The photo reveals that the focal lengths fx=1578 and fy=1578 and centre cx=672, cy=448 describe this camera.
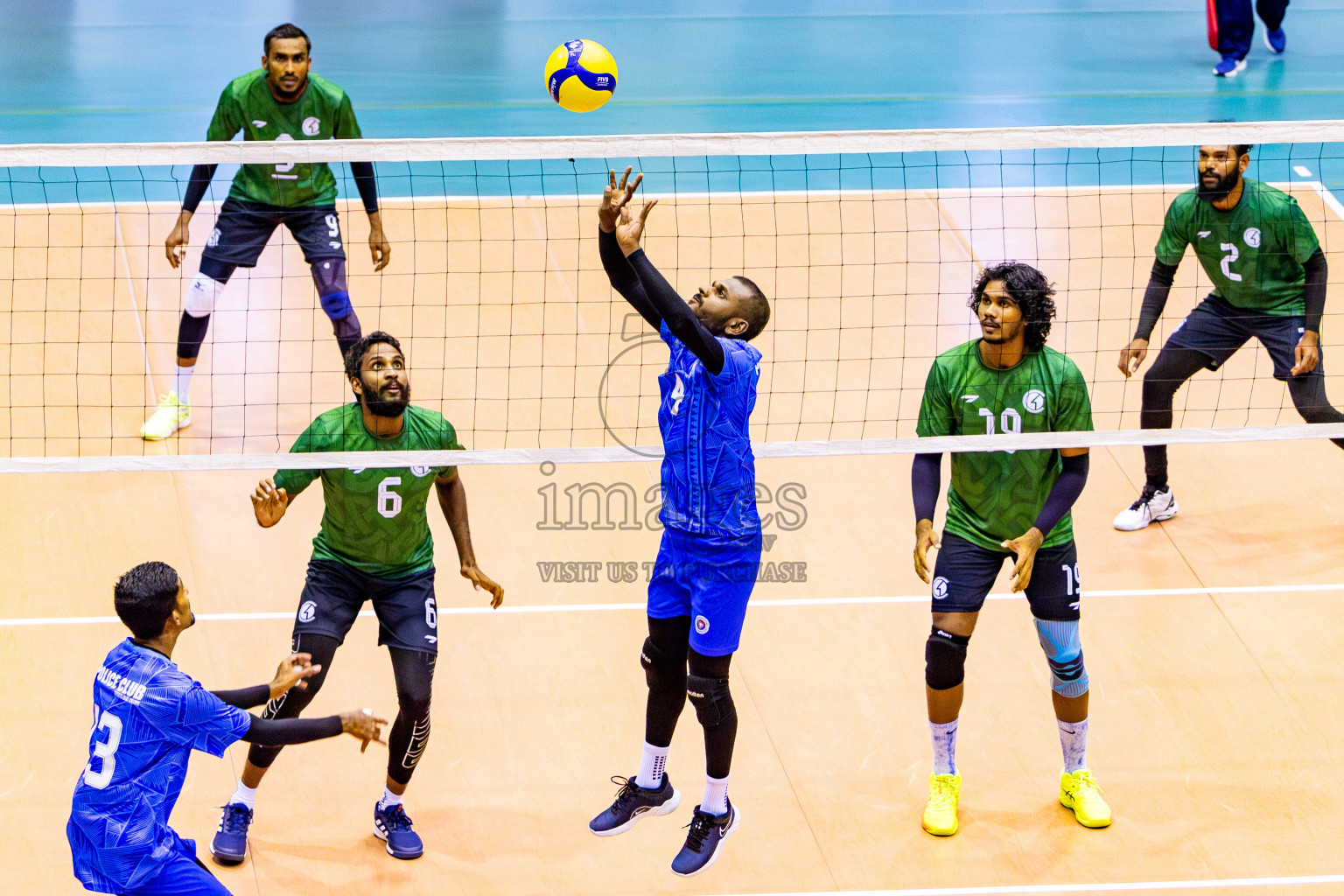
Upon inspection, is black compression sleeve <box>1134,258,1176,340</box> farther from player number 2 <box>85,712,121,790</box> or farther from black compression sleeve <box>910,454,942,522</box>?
player number 2 <box>85,712,121,790</box>

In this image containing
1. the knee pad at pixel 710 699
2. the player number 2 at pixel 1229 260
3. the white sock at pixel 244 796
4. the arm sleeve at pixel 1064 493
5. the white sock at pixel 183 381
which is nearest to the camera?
the knee pad at pixel 710 699

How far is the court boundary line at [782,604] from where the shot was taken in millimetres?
7497

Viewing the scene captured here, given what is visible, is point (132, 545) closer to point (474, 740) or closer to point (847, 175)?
point (474, 740)

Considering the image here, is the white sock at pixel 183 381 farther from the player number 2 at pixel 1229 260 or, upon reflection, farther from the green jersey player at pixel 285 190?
the player number 2 at pixel 1229 260

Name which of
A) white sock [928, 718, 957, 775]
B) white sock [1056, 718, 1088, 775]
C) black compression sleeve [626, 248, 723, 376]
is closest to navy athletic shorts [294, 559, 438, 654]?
black compression sleeve [626, 248, 723, 376]

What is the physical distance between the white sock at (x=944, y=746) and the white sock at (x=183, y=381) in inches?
193

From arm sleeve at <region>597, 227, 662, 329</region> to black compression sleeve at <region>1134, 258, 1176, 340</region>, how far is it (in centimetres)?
356

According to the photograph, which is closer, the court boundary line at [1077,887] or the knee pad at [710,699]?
the knee pad at [710,699]

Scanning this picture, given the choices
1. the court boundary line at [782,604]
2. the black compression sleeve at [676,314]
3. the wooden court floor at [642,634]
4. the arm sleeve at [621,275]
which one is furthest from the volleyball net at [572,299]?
the black compression sleeve at [676,314]

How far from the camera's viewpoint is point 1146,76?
15.0 m

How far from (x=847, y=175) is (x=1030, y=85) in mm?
2820

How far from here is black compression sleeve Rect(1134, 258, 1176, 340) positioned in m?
8.09

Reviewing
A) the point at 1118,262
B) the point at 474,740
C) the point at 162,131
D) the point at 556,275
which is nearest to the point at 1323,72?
the point at 1118,262

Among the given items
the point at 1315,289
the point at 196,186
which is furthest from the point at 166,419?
the point at 1315,289
